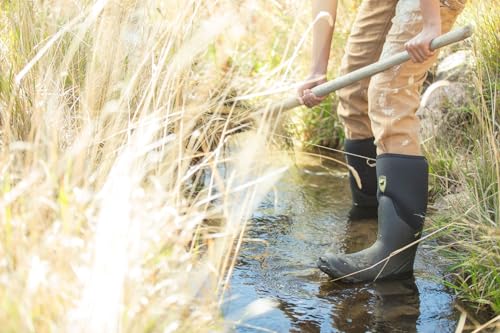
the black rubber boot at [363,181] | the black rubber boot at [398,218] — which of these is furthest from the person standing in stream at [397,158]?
the black rubber boot at [363,181]

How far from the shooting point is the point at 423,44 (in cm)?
266

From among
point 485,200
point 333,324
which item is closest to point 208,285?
point 333,324

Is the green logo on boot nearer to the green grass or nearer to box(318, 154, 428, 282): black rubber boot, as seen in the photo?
box(318, 154, 428, 282): black rubber boot

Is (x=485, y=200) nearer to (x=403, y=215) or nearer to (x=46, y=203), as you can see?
(x=403, y=215)

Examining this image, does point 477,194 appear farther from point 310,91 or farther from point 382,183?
point 310,91

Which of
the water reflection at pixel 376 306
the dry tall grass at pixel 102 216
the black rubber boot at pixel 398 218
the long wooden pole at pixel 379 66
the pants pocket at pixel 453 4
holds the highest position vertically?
the pants pocket at pixel 453 4

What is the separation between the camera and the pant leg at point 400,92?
2.92 metres

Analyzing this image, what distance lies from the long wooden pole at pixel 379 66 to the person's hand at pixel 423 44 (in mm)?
17

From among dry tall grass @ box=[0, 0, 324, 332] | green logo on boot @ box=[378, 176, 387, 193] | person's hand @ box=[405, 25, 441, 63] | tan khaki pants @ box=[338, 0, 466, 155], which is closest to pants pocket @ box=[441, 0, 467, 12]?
tan khaki pants @ box=[338, 0, 466, 155]

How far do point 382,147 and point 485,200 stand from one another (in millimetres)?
444

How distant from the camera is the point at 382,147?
3012mm

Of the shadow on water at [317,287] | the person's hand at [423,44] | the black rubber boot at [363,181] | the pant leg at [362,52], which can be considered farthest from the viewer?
the black rubber boot at [363,181]

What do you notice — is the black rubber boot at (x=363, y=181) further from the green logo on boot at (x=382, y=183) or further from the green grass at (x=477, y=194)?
the green logo on boot at (x=382, y=183)

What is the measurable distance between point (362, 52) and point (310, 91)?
505mm
